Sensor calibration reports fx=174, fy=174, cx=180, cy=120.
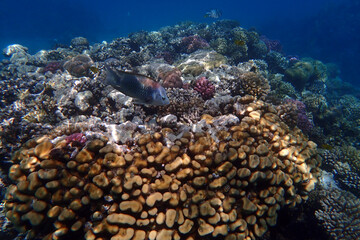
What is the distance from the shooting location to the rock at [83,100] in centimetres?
518

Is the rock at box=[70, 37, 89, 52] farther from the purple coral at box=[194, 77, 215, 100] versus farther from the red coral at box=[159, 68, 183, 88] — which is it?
the purple coral at box=[194, 77, 215, 100]

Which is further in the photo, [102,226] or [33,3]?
[33,3]

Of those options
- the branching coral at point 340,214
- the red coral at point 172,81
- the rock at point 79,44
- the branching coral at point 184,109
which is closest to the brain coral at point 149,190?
the branching coral at point 184,109

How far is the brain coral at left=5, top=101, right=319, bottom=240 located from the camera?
225cm

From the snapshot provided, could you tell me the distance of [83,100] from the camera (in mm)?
5234

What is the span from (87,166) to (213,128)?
2.17 metres

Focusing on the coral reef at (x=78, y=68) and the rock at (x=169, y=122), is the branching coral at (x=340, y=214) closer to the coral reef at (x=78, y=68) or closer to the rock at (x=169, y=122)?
the rock at (x=169, y=122)

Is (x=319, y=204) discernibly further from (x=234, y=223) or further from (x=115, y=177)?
(x=115, y=177)

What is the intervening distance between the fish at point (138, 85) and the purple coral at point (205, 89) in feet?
8.20

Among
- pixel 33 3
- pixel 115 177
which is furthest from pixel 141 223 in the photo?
pixel 33 3

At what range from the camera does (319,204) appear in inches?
162

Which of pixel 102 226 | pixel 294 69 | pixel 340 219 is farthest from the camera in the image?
pixel 294 69

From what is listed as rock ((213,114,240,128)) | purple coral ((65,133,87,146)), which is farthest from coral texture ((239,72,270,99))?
purple coral ((65,133,87,146))

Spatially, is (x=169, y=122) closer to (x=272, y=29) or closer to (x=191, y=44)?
(x=191, y=44)
